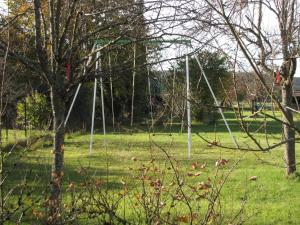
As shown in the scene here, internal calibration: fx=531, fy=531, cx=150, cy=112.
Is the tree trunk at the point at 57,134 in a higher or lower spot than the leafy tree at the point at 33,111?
lower

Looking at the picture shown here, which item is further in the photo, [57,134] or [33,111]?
[33,111]

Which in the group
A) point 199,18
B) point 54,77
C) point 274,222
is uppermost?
point 199,18

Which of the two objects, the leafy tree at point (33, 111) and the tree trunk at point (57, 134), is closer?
the tree trunk at point (57, 134)

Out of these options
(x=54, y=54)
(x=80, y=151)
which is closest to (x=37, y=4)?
(x=54, y=54)

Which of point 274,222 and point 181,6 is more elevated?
point 181,6

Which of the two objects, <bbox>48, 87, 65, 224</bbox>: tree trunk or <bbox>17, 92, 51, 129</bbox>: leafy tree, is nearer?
<bbox>48, 87, 65, 224</bbox>: tree trunk

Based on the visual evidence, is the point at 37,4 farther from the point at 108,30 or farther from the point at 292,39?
the point at 292,39

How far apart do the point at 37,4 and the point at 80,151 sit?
12965 millimetres

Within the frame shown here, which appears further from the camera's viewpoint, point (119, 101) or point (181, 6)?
point (119, 101)

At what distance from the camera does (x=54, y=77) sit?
4.04 m

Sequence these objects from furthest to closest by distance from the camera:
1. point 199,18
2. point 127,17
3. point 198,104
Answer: point 127,17, point 199,18, point 198,104

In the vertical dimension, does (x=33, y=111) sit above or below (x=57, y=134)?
above

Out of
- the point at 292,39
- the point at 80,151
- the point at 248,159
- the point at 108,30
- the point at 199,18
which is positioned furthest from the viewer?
the point at 80,151

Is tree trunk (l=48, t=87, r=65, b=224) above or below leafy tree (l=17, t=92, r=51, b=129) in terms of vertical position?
below
